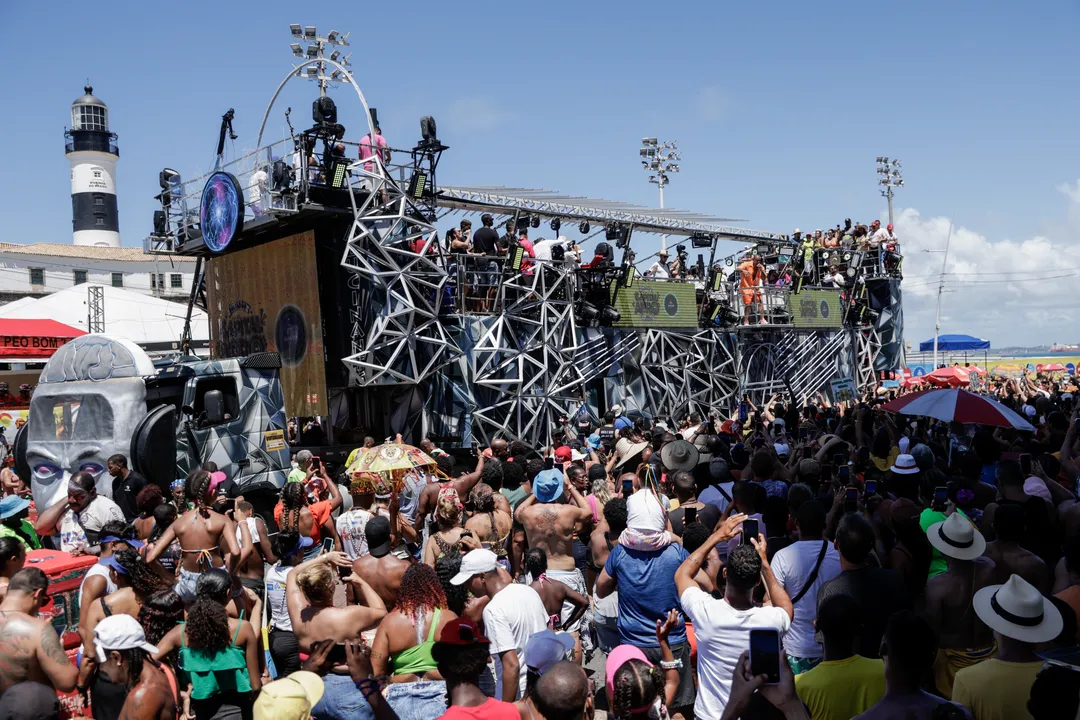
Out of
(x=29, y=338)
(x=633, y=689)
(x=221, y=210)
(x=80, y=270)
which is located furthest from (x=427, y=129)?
(x=80, y=270)

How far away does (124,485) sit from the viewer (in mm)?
9891

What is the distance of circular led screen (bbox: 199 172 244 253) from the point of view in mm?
15328

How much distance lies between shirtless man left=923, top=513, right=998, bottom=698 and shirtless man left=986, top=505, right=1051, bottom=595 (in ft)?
0.61

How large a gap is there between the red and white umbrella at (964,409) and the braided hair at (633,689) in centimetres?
649

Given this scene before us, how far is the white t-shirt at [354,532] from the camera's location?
289 inches

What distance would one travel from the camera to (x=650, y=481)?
6816mm

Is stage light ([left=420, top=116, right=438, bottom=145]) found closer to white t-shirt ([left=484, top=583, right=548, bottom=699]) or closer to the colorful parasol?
the colorful parasol

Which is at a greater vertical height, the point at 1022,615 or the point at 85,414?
the point at 85,414

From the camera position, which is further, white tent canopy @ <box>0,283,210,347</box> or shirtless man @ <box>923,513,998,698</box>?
white tent canopy @ <box>0,283,210,347</box>

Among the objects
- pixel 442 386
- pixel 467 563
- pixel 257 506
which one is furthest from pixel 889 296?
pixel 467 563

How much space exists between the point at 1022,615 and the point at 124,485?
30.3ft

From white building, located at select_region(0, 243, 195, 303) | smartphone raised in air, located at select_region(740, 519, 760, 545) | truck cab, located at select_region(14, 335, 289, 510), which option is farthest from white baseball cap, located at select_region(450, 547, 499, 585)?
white building, located at select_region(0, 243, 195, 303)

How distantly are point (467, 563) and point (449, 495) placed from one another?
1.52 meters

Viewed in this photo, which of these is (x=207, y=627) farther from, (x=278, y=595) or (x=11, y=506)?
(x=11, y=506)
